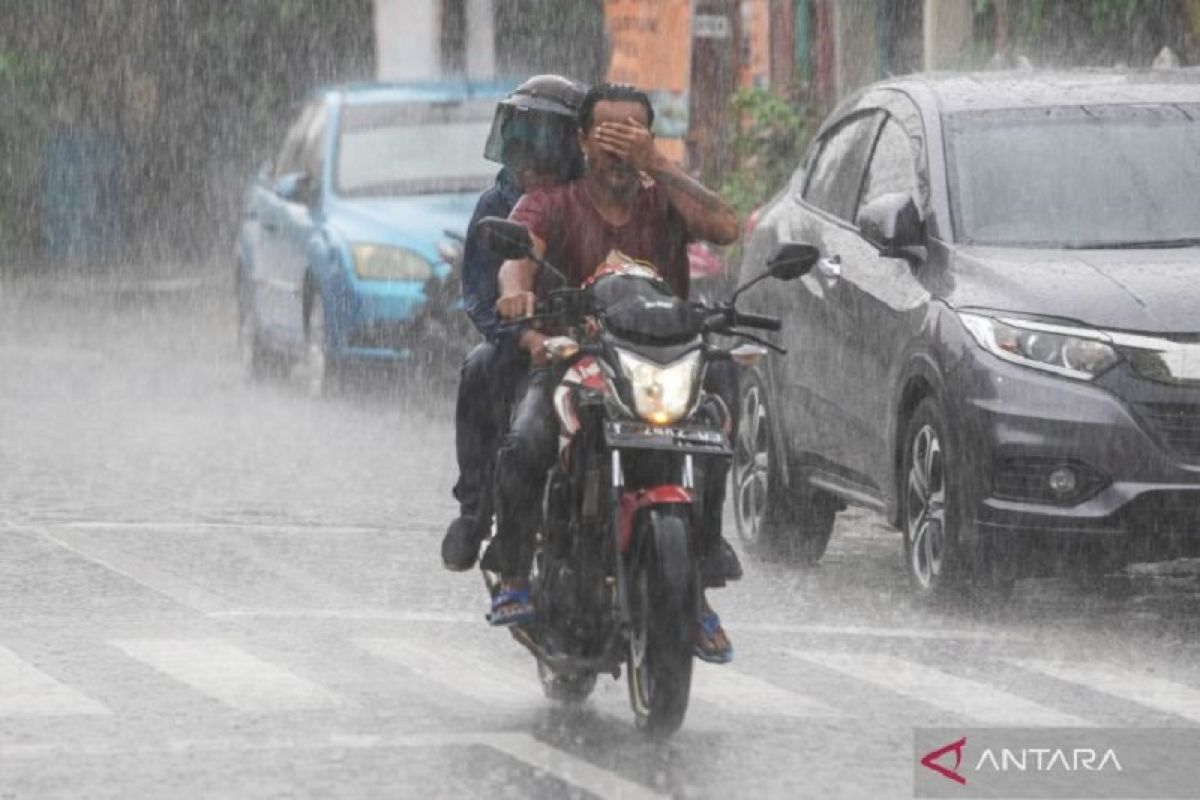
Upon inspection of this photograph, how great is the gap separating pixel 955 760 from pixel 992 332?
2.76 meters

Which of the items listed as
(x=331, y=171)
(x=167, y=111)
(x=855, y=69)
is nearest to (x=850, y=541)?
(x=331, y=171)

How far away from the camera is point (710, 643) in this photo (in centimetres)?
880

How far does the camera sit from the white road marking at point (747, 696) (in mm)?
9328

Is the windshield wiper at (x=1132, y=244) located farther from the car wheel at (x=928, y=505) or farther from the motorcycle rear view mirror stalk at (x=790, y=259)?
the motorcycle rear view mirror stalk at (x=790, y=259)

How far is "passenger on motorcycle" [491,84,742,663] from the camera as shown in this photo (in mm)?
9109

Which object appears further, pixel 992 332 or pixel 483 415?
pixel 992 332

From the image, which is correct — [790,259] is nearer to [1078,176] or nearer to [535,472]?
[535,472]

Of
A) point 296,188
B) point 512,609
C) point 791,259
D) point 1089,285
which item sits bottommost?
point 296,188

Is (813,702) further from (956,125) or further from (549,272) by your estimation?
(956,125)

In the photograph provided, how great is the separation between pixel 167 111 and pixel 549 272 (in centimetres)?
2633

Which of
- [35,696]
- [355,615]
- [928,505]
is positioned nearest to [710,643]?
[35,696]

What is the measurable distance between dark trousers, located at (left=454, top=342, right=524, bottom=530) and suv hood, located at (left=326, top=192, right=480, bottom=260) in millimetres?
9311

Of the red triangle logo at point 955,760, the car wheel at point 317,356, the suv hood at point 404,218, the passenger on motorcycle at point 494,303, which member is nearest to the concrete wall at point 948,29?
the suv hood at point 404,218

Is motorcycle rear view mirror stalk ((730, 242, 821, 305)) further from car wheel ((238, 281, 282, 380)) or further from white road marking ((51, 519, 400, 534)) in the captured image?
car wheel ((238, 281, 282, 380))
